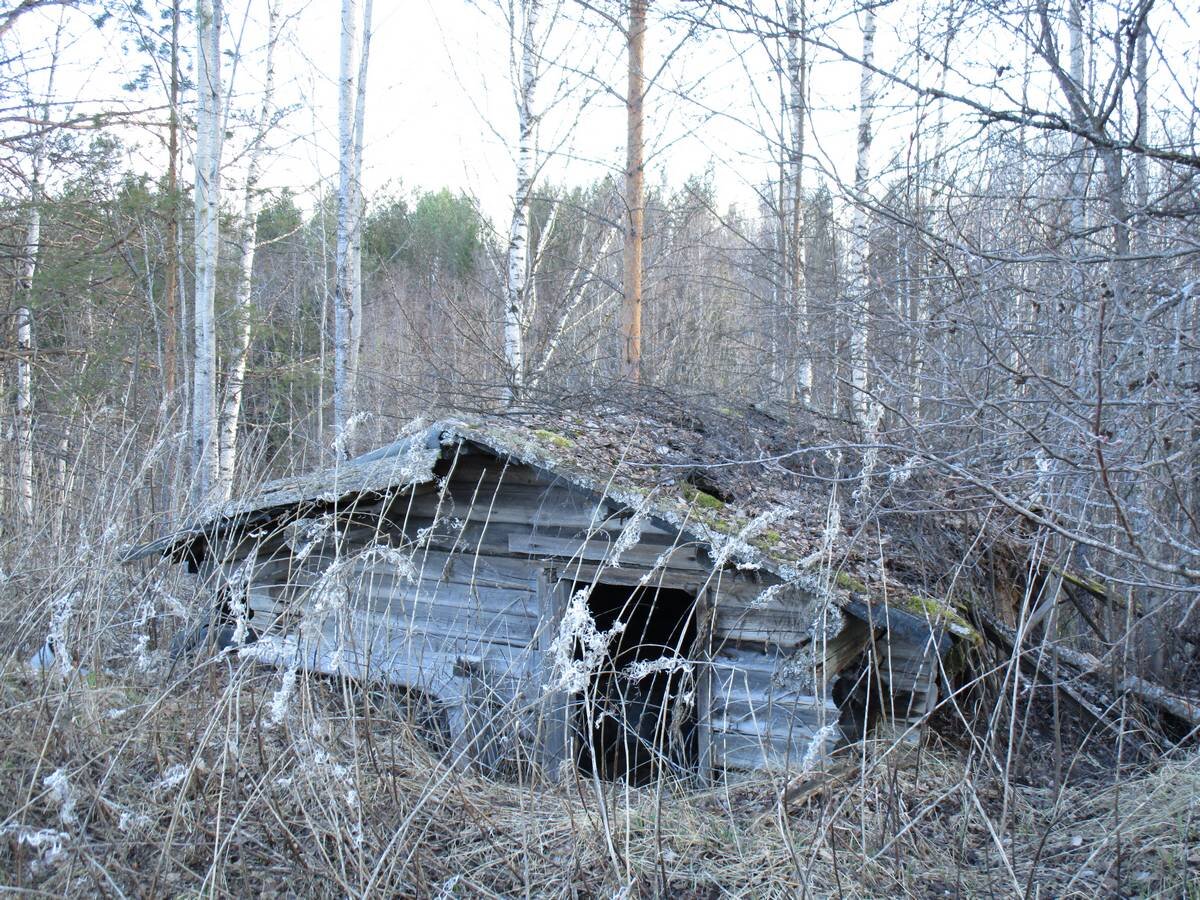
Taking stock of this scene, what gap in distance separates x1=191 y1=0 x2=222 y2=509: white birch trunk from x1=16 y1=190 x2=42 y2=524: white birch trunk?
60.5 inches

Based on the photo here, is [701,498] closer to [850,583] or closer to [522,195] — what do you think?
[850,583]

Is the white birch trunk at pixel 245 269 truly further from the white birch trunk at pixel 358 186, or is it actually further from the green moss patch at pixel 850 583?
the green moss patch at pixel 850 583

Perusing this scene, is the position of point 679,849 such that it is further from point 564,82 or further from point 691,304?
point 691,304

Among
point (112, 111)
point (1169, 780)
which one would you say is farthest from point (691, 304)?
point (1169, 780)

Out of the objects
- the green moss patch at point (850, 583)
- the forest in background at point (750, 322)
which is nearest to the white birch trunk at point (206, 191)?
the forest in background at point (750, 322)

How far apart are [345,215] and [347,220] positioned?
0.08 metres

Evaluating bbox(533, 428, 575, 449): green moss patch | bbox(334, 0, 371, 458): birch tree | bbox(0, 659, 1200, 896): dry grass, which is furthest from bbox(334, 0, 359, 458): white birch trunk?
bbox(0, 659, 1200, 896): dry grass

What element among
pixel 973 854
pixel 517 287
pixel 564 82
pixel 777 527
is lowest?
pixel 973 854

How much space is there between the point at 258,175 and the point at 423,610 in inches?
374

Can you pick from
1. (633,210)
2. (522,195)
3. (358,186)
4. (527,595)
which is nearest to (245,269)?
(358,186)

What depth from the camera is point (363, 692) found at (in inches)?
129

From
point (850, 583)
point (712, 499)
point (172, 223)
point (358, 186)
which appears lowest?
point (850, 583)

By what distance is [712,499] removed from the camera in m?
5.08

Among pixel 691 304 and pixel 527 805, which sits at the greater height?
pixel 691 304
